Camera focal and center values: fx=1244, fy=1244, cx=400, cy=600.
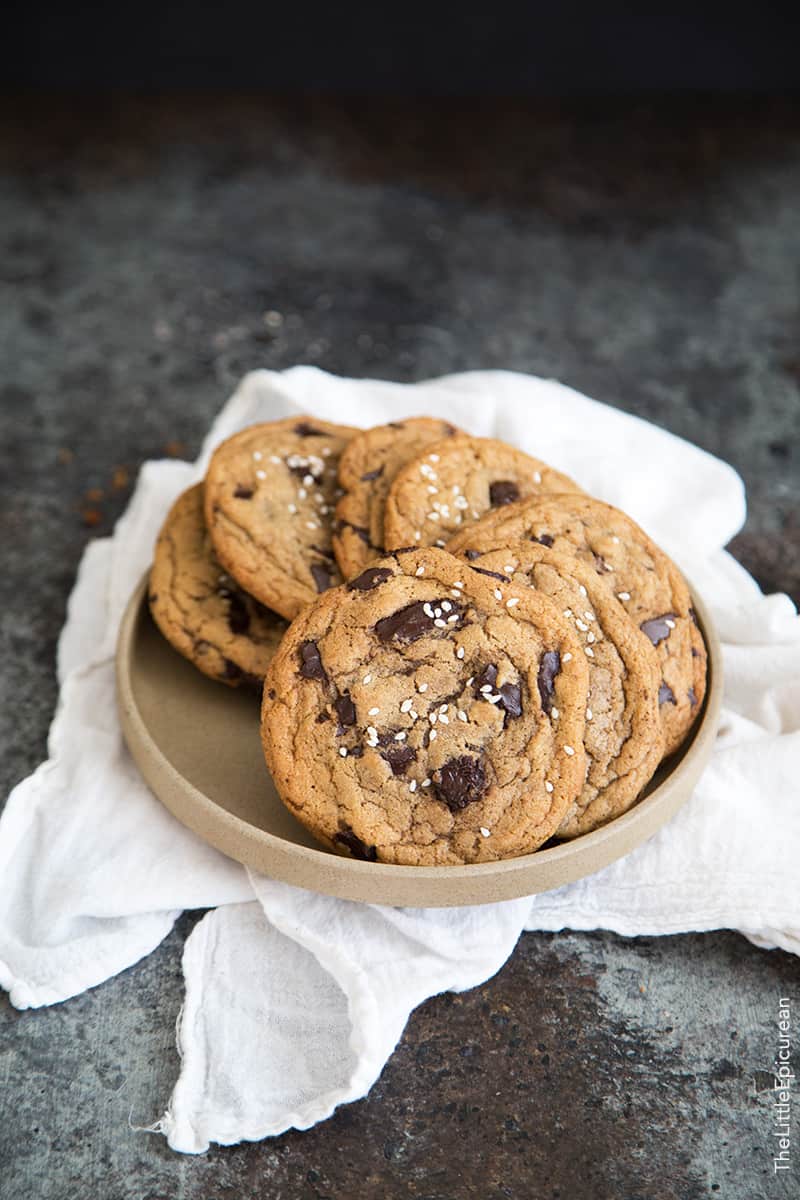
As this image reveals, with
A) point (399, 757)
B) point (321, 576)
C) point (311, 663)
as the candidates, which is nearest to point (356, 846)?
point (399, 757)

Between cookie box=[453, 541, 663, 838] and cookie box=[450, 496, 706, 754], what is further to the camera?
cookie box=[450, 496, 706, 754]

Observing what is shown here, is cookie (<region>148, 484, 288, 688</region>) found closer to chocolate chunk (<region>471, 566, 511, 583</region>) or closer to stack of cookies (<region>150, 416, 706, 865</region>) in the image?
stack of cookies (<region>150, 416, 706, 865</region>)

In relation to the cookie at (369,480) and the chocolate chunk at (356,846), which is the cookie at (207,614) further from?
the chocolate chunk at (356,846)

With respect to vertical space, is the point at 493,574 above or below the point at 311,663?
above

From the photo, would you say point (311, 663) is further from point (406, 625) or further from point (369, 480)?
point (369, 480)

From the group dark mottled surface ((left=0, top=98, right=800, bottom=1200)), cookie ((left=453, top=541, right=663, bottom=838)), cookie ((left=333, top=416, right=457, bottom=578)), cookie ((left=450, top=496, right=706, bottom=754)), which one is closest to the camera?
dark mottled surface ((left=0, top=98, right=800, bottom=1200))

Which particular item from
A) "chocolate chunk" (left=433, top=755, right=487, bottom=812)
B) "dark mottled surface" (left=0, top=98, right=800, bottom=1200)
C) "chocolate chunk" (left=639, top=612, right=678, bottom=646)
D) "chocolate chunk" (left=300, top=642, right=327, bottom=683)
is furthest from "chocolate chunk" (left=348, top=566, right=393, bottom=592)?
"dark mottled surface" (left=0, top=98, right=800, bottom=1200)

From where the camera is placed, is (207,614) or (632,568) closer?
(632,568)
